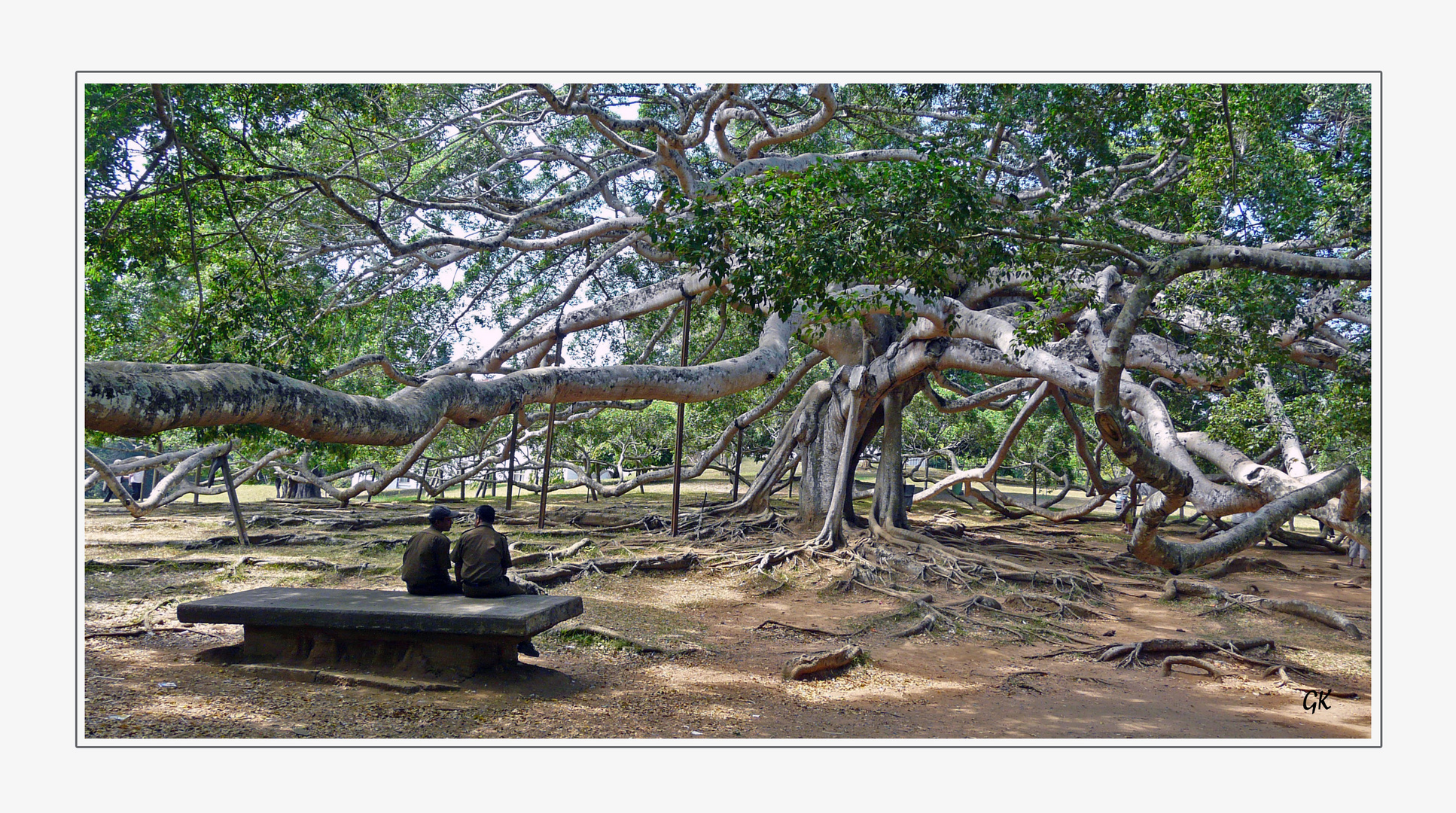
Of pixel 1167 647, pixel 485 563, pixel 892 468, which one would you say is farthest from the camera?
pixel 892 468

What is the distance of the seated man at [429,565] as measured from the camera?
5266 millimetres

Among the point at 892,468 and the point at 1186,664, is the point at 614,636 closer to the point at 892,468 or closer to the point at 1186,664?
the point at 1186,664

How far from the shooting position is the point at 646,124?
8352 mm

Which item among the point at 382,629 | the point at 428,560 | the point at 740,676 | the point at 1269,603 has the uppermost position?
the point at 428,560

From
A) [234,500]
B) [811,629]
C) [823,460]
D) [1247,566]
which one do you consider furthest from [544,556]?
[1247,566]

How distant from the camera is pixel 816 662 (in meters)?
5.45

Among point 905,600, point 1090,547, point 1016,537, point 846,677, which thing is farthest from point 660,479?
point 846,677

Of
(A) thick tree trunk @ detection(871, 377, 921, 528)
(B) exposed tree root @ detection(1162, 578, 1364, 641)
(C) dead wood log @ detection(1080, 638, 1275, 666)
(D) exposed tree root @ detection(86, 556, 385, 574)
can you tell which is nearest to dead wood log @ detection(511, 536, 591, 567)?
(D) exposed tree root @ detection(86, 556, 385, 574)

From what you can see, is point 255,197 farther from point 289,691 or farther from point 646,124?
point 289,691

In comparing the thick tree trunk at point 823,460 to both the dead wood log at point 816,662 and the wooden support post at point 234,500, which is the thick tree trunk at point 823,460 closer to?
the dead wood log at point 816,662

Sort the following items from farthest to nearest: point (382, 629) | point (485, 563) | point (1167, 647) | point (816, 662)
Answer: point (1167, 647)
point (816, 662)
point (485, 563)
point (382, 629)

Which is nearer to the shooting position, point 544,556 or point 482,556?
point 482,556
